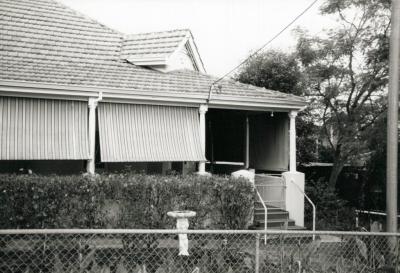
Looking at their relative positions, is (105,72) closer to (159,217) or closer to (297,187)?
(159,217)

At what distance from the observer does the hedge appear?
10109 millimetres

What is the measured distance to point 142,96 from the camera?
12.4 meters

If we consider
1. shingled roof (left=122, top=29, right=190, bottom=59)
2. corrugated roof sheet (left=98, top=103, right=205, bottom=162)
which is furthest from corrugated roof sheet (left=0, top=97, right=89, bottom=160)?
shingled roof (left=122, top=29, right=190, bottom=59)

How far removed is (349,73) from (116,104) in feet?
30.0

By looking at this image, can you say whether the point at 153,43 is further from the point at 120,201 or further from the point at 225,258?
the point at 225,258

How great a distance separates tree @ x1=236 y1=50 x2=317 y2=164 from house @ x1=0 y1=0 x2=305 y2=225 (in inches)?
147

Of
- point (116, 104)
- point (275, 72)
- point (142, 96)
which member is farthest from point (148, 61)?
point (275, 72)

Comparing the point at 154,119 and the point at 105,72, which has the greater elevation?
the point at 105,72

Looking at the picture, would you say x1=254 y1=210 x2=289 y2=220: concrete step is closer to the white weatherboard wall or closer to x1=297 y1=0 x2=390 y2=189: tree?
the white weatherboard wall

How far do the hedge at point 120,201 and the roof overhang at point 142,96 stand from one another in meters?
2.11

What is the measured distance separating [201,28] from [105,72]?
25973 mm

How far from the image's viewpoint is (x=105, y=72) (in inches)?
531

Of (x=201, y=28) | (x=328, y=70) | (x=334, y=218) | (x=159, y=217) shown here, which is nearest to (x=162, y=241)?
(x=159, y=217)

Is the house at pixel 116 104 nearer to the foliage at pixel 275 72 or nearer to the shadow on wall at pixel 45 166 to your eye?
the shadow on wall at pixel 45 166
